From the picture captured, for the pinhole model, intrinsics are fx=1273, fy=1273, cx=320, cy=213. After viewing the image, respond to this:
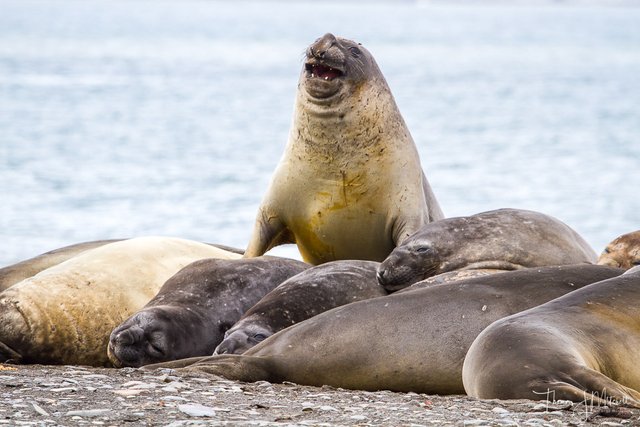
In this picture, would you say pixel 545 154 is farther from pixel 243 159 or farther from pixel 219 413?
pixel 219 413

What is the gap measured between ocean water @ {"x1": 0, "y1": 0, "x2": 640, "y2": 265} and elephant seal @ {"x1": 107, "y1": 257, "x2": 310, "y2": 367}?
9.28 m

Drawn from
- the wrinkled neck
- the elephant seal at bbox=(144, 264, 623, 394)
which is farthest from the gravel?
the wrinkled neck

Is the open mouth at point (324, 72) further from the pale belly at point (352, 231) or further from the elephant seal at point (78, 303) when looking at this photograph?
the elephant seal at point (78, 303)

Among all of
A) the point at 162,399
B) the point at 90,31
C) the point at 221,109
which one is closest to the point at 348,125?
the point at 162,399

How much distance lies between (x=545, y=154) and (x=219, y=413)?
28.5 meters

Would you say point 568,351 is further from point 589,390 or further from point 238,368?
point 238,368

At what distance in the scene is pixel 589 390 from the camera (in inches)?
172

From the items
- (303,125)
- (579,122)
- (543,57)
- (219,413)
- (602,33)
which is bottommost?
(219,413)

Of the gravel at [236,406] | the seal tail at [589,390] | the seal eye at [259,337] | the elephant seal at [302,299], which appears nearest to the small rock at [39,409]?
the gravel at [236,406]

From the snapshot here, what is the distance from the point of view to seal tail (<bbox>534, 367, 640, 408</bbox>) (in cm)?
431

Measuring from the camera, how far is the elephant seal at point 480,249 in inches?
253

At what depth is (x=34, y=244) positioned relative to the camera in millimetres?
17000

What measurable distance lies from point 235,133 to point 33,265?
2954cm

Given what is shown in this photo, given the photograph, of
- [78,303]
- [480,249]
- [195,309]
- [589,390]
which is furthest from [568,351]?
[78,303]
